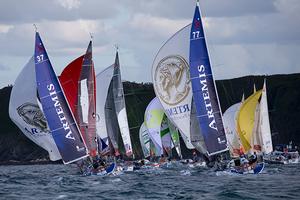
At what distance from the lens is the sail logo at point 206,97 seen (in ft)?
157

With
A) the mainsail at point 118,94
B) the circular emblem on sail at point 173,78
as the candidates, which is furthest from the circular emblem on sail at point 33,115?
the mainsail at point 118,94

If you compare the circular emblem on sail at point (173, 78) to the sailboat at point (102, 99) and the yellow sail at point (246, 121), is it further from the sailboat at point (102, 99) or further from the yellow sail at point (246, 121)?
the yellow sail at point (246, 121)

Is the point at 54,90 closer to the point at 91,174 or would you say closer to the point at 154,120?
the point at 91,174

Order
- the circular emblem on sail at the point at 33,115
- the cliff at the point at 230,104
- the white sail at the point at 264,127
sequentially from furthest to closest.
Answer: the cliff at the point at 230,104 < the white sail at the point at 264,127 < the circular emblem on sail at the point at 33,115

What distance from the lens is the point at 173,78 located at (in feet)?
170

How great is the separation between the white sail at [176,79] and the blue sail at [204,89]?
2.57 metres

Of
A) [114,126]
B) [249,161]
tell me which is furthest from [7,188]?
[114,126]

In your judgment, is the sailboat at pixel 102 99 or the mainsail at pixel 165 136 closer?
the sailboat at pixel 102 99

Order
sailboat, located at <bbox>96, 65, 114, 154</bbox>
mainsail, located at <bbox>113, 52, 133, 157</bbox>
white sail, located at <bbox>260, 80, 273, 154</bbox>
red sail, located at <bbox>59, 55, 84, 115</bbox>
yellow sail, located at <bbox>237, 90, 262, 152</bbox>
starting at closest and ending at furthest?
red sail, located at <bbox>59, 55, 84, 115</bbox> → yellow sail, located at <bbox>237, 90, 262, 152</bbox> → sailboat, located at <bbox>96, 65, 114, 154</bbox> → mainsail, located at <bbox>113, 52, 133, 157</bbox> → white sail, located at <bbox>260, 80, 273, 154</bbox>

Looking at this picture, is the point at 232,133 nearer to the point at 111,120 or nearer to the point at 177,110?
the point at 111,120

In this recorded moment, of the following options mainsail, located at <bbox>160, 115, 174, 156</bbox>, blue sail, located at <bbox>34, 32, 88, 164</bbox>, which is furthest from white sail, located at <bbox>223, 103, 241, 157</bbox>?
blue sail, located at <bbox>34, 32, 88, 164</bbox>

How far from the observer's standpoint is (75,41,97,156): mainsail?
55.9 metres

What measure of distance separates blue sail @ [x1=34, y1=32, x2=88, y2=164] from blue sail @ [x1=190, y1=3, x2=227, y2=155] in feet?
23.1

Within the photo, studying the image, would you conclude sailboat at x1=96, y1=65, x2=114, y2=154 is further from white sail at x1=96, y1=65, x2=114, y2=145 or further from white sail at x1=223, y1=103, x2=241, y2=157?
white sail at x1=223, y1=103, x2=241, y2=157
